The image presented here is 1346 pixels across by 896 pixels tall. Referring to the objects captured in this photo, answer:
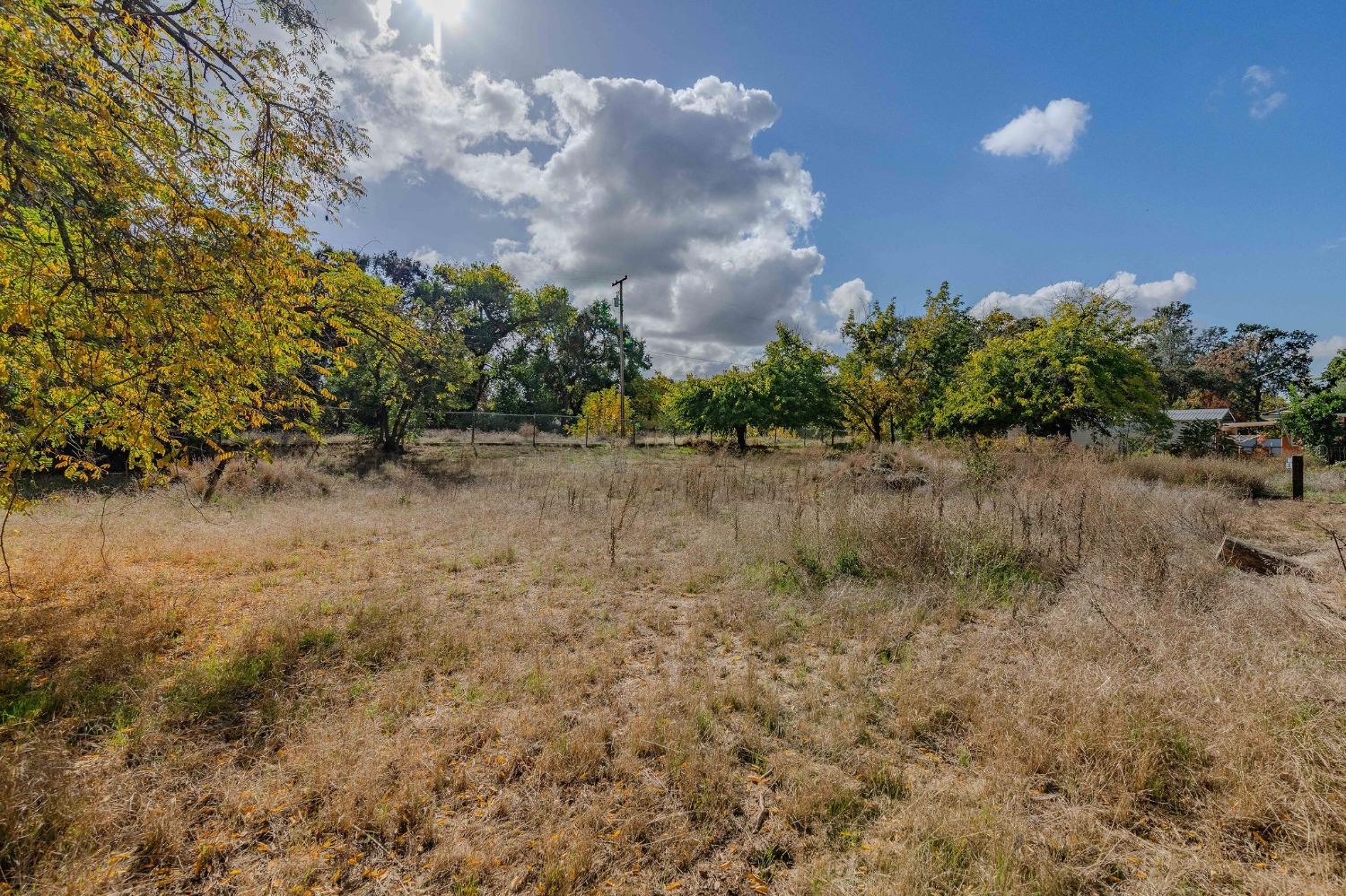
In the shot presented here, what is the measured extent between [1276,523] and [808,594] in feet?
29.2

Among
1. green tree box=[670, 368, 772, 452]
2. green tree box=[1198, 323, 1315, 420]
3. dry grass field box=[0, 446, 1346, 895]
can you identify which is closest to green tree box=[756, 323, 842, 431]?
green tree box=[670, 368, 772, 452]

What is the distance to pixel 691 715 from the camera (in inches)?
136

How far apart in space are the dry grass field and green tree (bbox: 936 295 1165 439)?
24.0ft

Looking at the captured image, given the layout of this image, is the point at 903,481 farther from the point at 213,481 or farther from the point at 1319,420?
the point at 1319,420

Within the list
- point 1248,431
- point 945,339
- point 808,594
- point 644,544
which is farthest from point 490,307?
point 1248,431

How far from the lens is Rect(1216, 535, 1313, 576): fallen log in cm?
549

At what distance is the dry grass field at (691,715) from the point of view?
2.34 metres

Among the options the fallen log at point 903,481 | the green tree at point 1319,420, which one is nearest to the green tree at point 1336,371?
the green tree at point 1319,420

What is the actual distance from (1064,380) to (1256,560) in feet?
32.4

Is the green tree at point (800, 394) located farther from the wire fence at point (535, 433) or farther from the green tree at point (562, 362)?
the green tree at point (562, 362)

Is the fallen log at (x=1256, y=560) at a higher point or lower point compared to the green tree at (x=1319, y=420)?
lower

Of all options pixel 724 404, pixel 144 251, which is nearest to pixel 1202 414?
pixel 724 404

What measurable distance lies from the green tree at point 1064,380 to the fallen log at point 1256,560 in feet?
28.3

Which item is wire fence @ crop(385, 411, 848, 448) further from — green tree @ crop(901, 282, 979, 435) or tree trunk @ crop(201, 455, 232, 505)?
tree trunk @ crop(201, 455, 232, 505)
